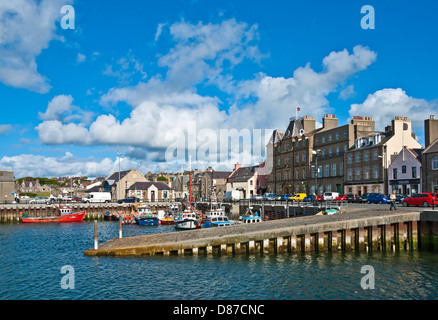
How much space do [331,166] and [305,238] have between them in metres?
50.1

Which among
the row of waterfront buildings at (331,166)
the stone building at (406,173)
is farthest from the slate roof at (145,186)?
the stone building at (406,173)

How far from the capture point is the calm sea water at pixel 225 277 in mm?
20203

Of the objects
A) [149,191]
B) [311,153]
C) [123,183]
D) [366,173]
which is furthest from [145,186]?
[366,173]

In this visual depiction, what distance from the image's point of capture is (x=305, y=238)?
29.6m

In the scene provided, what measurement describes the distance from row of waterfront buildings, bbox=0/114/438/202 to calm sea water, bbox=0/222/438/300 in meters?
32.8

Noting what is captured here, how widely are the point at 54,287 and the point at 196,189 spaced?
361 feet

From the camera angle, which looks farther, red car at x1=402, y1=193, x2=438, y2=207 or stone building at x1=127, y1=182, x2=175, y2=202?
stone building at x1=127, y1=182, x2=175, y2=202

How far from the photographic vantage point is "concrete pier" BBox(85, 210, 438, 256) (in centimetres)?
2909

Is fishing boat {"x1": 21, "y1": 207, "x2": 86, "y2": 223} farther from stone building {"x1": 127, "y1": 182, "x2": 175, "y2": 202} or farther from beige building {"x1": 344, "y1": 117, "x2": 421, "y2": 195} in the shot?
beige building {"x1": 344, "y1": 117, "x2": 421, "y2": 195}

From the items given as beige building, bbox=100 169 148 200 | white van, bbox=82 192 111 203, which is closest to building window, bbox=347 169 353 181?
beige building, bbox=100 169 148 200

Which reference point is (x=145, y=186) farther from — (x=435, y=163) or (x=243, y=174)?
(x=435, y=163)

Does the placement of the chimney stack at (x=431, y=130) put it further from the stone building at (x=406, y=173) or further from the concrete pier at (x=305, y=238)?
the concrete pier at (x=305, y=238)

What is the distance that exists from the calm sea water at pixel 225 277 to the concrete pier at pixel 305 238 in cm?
96
